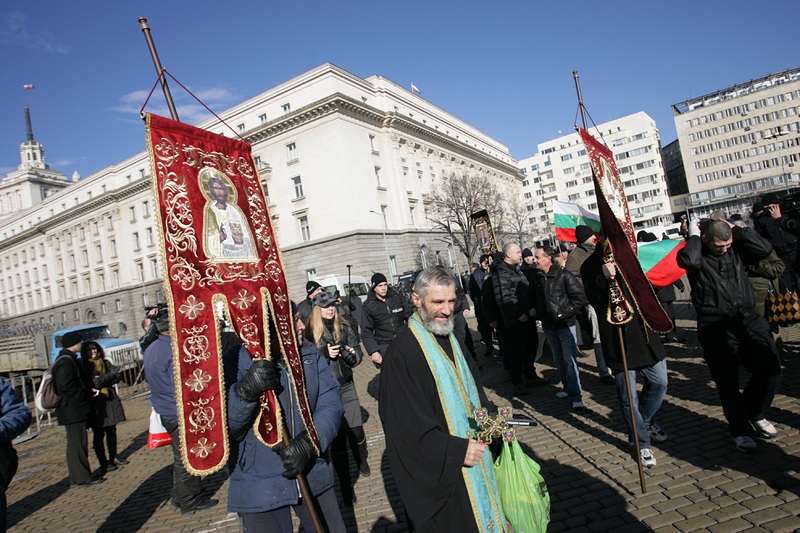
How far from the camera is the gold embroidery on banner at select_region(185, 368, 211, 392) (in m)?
2.39

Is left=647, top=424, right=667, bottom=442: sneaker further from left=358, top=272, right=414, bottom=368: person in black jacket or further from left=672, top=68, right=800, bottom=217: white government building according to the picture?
left=672, top=68, right=800, bottom=217: white government building

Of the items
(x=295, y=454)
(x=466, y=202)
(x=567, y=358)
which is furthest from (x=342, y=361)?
(x=466, y=202)

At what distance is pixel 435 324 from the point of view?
9.04ft

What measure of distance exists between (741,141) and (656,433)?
92481 mm

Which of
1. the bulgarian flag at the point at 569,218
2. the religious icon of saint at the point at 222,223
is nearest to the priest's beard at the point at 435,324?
the religious icon of saint at the point at 222,223

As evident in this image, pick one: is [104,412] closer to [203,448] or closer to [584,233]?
[203,448]

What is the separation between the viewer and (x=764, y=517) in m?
3.27

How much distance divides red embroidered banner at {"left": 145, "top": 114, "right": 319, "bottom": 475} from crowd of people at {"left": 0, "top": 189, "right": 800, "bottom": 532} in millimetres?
153

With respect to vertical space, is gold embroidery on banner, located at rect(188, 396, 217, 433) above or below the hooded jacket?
above

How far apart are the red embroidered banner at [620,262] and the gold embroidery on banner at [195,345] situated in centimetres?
348

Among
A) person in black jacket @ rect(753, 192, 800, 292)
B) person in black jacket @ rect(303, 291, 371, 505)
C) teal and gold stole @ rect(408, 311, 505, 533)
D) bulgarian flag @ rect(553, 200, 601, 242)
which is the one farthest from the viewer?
bulgarian flag @ rect(553, 200, 601, 242)

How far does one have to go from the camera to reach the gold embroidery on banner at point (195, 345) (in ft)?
7.89

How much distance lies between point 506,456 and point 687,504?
195cm

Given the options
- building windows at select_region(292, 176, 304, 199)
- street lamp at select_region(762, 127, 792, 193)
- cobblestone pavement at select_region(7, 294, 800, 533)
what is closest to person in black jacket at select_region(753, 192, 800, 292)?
cobblestone pavement at select_region(7, 294, 800, 533)
